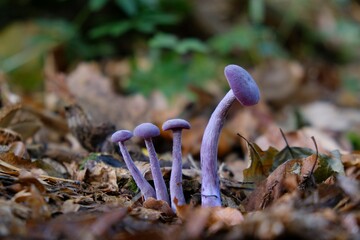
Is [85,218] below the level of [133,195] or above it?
above

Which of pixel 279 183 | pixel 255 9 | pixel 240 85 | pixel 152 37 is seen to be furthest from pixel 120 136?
pixel 255 9

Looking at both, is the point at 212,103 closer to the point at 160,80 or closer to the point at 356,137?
the point at 160,80

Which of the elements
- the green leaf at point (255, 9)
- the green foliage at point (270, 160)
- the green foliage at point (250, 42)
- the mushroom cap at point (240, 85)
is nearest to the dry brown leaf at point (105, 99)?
the green foliage at point (250, 42)

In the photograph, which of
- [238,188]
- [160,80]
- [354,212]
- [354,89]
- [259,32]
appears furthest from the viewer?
[354,89]

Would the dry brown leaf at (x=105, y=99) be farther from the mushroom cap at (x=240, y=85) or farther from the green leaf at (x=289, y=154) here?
the mushroom cap at (x=240, y=85)

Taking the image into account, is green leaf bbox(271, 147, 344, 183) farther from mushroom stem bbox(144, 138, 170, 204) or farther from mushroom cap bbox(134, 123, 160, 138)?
mushroom cap bbox(134, 123, 160, 138)

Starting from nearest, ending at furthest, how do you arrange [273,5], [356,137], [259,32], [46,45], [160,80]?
[356,137] → [160,80] → [46,45] → [259,32] → [273,5]

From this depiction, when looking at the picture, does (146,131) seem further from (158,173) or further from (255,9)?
(255,9)

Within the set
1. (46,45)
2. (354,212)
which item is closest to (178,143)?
(354,212)
